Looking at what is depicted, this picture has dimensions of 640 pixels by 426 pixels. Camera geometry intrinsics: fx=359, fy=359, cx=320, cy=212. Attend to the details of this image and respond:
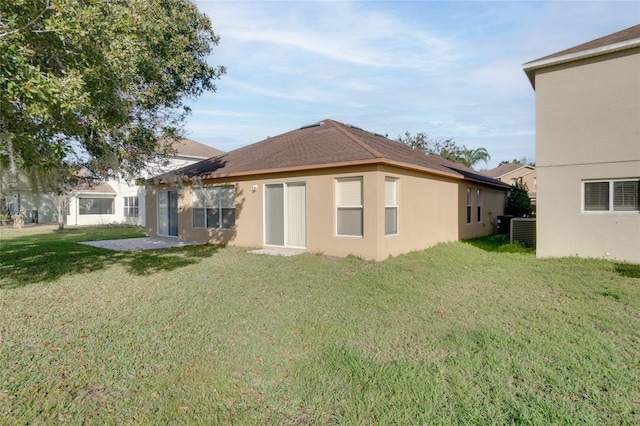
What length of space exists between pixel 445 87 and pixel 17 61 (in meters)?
17.8

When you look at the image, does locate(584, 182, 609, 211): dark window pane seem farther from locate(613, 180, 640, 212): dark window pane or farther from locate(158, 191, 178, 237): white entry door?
locate(158, 191, 178, 237): white entry door

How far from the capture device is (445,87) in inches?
717

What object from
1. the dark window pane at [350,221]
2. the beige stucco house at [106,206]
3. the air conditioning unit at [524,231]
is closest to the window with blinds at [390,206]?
the dark window pane at [350,221]

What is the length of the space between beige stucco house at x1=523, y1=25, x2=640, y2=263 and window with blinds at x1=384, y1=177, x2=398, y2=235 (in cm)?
373

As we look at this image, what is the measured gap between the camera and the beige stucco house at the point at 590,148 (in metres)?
8.32

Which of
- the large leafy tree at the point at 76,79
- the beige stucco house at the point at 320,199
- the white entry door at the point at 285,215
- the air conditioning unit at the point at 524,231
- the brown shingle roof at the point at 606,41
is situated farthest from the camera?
the air conditioning unit at the point at 524,231

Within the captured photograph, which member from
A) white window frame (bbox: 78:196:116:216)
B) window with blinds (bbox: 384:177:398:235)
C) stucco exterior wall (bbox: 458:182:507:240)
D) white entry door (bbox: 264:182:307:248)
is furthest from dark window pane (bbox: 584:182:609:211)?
white window frame (bbox: 78:196:116:216)

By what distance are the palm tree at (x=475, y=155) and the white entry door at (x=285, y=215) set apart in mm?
31305

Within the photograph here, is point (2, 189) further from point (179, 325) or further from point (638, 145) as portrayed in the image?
point (638, 145)

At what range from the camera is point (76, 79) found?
15.3ft

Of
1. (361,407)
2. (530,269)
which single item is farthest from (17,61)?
(530,269)

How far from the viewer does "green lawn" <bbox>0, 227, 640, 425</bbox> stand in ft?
9.57

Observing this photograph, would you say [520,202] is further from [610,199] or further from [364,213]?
[364,213]

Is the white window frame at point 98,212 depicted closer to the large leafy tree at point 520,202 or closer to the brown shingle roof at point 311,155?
the brown shingle roof at point 311,155
